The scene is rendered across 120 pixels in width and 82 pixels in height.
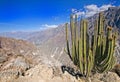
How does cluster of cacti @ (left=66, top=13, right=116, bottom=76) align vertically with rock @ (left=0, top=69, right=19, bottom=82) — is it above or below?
above

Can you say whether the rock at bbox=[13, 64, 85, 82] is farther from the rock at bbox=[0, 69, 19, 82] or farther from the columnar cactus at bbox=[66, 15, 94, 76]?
the columnar cactus at bbox=[66, 15, 94, 76]

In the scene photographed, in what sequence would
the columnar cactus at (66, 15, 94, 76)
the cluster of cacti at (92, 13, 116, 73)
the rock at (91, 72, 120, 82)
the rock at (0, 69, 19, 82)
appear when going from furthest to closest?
the rock at (91, 72, 120, 82) < the rock at (0, 69, 19, 82) < the columnar cactus at (66, 15, 94, 76) < the cluster of cacti at (92, 13, 116, 73)

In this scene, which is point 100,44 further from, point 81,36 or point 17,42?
point 17,42

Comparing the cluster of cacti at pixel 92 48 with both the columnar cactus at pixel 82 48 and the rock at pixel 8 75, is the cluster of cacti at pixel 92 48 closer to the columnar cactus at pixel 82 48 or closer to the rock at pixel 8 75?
the columnar cactus at pixel 82 48

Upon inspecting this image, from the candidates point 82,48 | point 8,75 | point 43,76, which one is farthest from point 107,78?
point 8,75

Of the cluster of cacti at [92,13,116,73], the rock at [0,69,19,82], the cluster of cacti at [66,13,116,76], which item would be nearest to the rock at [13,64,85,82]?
the rock at [0,69,19,82]

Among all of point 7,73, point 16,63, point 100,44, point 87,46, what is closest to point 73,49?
point 87,46

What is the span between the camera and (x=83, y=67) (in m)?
10.6

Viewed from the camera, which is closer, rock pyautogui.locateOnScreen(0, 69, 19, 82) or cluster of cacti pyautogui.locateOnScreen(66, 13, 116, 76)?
cluster of cacti pyautogui.locateOnScreen(66, 13, 116, 76)

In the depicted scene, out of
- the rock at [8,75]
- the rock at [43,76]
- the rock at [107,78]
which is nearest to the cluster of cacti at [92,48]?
the rock at [43,76]

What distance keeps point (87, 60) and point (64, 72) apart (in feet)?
6.68

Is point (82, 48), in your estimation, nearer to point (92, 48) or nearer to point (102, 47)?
point (92, 48)

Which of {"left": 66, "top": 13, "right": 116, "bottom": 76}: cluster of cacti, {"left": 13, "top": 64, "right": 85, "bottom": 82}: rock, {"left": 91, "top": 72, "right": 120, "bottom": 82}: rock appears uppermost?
{"left": 66, "top": 13, "right": 116, "bottom": 76}: cluster of cacti

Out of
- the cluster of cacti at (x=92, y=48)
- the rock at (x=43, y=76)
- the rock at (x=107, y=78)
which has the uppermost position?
the cluster of cacti at (x=92, y=48)
